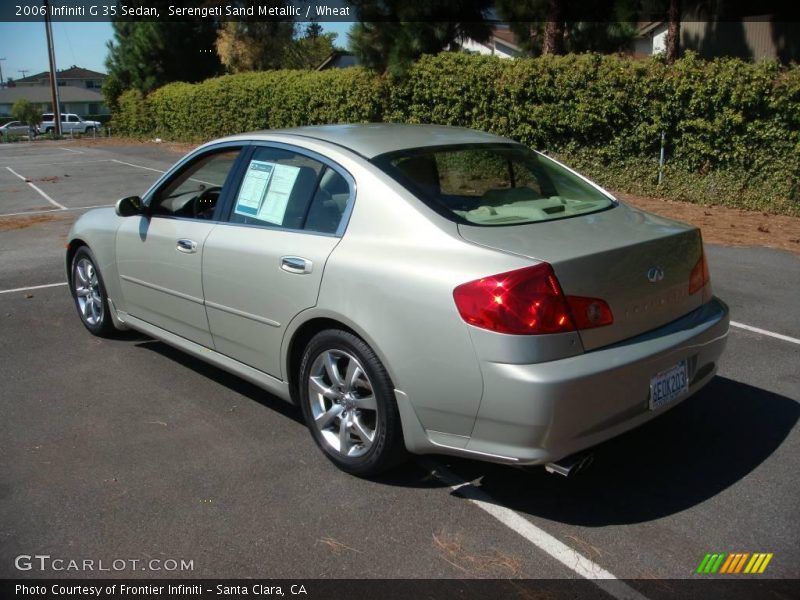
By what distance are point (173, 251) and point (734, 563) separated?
3.44 meters

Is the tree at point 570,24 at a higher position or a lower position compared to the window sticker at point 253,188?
higher

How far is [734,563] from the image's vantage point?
3.05m

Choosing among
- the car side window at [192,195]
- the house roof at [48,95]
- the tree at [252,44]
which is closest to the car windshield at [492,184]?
the car side window at [192,195]

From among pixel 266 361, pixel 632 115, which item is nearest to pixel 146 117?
pixel 632 115

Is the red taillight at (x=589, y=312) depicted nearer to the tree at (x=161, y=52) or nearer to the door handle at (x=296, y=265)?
the door handle at (x=296, y=265)

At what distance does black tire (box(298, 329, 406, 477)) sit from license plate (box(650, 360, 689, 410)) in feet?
3.69

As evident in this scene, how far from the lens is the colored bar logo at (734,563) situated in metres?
3.01

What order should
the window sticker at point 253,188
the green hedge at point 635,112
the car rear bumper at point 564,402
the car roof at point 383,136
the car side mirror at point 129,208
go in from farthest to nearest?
the green hedge at point 635,112 < the car side mirror at point 129,208 < the window sticker at point 253,188 < the car roof at point 383,136 < the car rear bumper at point 564,402

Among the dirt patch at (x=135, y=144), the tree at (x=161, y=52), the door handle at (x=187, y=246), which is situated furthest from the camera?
the tree at (x=161, y=52)

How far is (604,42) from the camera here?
17.0 meters

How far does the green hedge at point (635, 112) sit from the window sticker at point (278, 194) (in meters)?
9.60

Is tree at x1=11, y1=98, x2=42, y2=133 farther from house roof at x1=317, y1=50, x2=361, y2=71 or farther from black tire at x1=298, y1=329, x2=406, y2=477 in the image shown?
black tire at x1=298, y1=329, x2=406, y2=477

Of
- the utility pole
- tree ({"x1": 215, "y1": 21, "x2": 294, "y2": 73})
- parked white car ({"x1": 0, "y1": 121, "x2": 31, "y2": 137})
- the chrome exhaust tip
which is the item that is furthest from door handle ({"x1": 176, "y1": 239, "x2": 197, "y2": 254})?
parked white car ({"x1": 0, "y1": 121, "x2": 31, "y2": 137})
